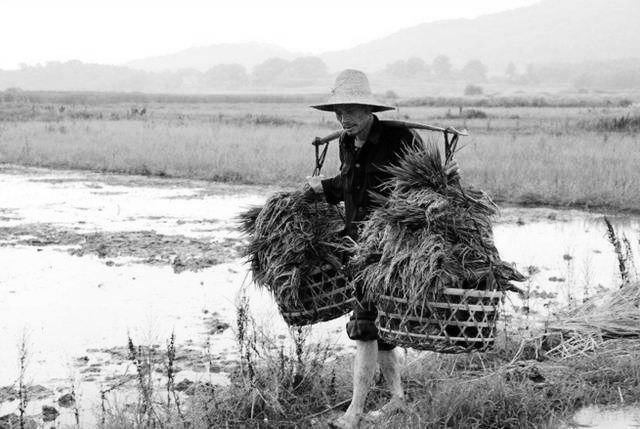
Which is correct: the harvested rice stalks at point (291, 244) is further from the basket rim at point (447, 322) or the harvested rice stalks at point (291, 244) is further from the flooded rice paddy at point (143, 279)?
the basket rim at point (447, 322)

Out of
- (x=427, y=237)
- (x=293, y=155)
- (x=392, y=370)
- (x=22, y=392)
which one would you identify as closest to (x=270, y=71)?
(x=293, y=155)

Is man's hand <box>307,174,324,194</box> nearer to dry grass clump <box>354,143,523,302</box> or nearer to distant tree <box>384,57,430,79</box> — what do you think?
dry grass clump <box>354,143,523,302</box>

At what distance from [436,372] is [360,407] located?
Result: 806mm

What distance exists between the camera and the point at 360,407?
3.85 metres

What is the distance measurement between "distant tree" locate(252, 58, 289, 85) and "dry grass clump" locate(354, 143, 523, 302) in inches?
7224

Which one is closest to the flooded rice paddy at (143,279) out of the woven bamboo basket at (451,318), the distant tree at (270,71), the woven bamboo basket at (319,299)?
the woven bamboo basket at (319,299)

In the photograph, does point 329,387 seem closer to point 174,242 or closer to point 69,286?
point 69,286

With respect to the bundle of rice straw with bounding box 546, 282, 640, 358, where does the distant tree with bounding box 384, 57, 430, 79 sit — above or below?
above

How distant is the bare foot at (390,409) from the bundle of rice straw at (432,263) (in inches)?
23.2

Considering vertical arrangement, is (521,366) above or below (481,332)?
below

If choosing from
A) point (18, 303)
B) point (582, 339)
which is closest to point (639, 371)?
point (582, 339)

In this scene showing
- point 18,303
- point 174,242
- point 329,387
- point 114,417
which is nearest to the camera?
point 114,417

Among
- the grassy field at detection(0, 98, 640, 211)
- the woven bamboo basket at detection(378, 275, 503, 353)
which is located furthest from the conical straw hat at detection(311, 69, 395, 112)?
the grassy field at detection(0, 98, 640, 211)

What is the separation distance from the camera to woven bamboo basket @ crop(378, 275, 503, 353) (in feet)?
10.8
